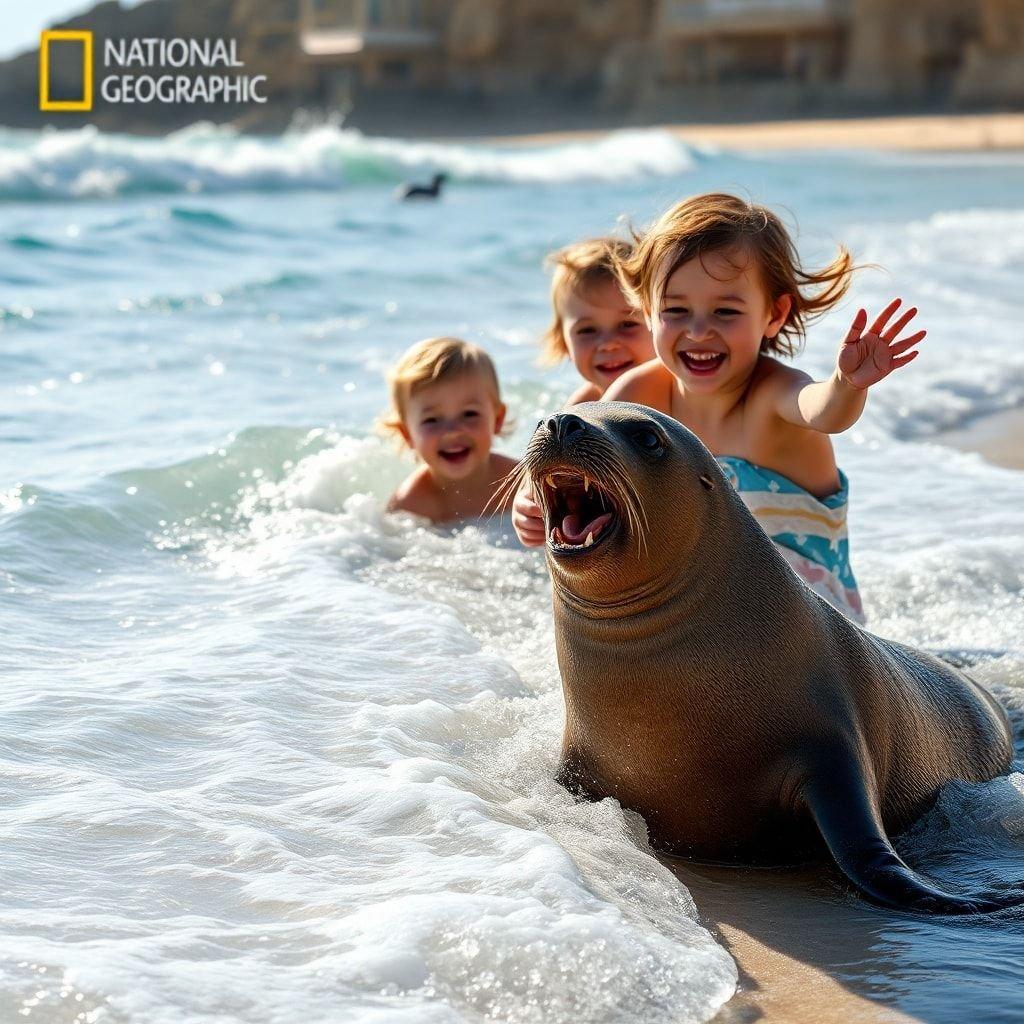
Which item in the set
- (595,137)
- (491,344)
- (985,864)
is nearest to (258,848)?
(985,864)

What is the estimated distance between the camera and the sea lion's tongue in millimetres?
3195

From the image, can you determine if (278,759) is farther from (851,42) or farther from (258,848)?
(851,42)

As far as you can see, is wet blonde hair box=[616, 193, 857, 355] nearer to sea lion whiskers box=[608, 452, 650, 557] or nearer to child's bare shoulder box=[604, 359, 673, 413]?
child's bare shoulder box=[604, 359, 673, 413]

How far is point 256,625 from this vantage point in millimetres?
Answer: 4617

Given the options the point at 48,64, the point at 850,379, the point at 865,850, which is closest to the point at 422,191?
the point at 48,64

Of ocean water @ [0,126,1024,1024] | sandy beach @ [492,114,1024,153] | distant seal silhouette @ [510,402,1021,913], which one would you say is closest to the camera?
ocean water @ [0,126,1024,1024]

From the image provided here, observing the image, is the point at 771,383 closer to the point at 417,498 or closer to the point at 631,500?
the point at 631,500

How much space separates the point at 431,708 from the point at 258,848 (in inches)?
35.8

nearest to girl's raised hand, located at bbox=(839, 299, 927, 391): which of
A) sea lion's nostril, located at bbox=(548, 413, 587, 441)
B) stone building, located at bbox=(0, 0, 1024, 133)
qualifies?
sea lion's nostril, located at bbox=(548, 413, 587, 441)

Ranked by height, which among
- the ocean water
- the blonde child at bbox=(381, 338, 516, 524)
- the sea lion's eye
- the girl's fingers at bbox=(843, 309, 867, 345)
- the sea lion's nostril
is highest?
the girl's fingers at bbox=(843, 309, 867, 345)

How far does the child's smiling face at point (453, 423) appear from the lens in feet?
19.9

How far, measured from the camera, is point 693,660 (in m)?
3.27

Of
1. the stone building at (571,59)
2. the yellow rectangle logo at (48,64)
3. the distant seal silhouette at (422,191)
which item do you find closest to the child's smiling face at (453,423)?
the yellow rectangle logo at (48,64)

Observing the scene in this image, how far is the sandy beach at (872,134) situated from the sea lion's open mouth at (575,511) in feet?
117
